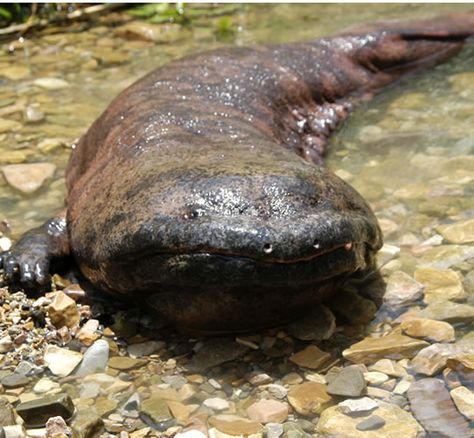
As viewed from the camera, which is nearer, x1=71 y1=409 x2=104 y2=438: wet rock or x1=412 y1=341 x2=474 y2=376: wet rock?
x1=71 y1=409 x2=104 y2=438: wet rock

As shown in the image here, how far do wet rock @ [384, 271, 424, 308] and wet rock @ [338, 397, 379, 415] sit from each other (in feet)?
2.36

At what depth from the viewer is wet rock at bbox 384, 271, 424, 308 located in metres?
3.76

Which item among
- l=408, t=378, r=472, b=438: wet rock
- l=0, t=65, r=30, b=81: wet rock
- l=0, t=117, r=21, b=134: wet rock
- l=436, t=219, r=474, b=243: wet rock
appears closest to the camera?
l=408, t=378, r=472, b=438: wet rock

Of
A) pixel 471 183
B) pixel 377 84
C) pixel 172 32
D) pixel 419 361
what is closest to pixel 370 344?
pixel 419 361

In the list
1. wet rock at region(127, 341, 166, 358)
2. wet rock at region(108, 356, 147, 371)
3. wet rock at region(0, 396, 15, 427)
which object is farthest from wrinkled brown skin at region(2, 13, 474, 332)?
wet rock at region(0, 396, 15, 427)

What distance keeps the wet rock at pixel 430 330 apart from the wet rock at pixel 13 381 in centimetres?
150

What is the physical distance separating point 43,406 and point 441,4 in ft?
21.8

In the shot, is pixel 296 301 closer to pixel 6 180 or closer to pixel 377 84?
pixel 6 180

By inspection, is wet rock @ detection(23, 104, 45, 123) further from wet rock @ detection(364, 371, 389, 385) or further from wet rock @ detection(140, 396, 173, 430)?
wet rock @ detection(364, 371, 389, 385)

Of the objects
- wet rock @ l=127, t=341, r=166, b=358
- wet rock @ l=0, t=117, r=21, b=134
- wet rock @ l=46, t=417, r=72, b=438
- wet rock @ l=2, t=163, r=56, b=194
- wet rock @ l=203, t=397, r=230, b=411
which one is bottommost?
wet rock @ l=203, t=397, r=230, b=411

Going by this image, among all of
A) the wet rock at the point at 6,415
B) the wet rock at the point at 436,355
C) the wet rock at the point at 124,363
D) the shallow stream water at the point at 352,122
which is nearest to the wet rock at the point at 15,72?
the shallow stream water at the point at 352,122

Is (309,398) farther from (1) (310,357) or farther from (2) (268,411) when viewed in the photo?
(1) (310,357)

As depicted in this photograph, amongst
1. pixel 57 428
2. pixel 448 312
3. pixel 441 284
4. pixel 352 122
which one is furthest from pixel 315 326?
pixel 352 122

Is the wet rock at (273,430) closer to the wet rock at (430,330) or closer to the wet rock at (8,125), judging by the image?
the wet rock at (430,330)
